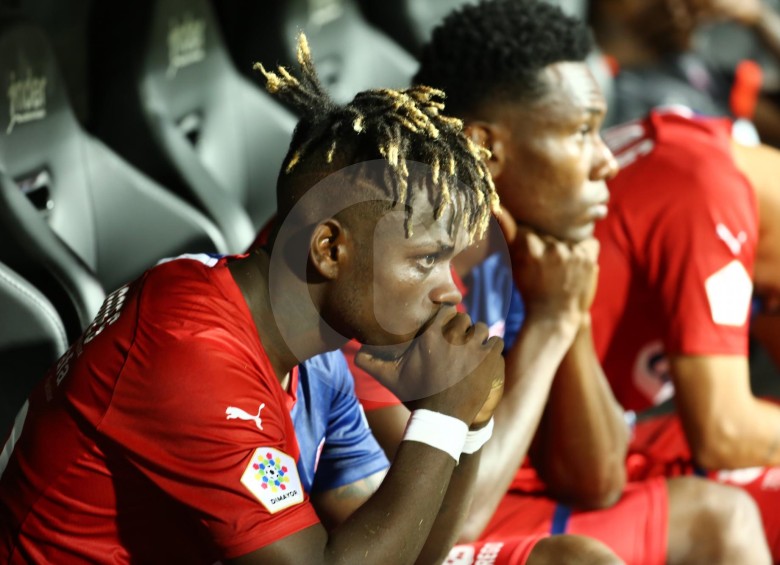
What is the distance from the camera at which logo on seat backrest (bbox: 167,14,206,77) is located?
2287mm

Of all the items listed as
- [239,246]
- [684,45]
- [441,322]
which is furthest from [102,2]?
[684,45]

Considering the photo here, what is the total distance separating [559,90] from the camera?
1.82 metres

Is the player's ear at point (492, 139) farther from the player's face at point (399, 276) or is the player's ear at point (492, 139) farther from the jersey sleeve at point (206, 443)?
the jersey sleeve at point (206, 443)

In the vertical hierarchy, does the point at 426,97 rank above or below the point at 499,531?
above

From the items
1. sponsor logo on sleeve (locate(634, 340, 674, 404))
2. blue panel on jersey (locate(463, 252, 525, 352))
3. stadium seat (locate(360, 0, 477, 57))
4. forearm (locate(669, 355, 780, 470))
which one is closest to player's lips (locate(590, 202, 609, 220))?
blue panel on jersey (locate(463, 252, 525, 352))

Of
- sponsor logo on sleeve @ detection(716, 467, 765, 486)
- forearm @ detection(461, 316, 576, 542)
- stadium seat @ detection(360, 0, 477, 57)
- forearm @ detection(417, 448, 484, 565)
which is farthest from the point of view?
stadium seat @ detection(360, 0, 477, 57)

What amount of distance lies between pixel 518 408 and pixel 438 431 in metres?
0.48

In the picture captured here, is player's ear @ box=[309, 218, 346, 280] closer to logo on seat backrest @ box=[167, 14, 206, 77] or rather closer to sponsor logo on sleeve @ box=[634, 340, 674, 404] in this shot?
sponsor logo on sleeve @ box=[634, 340, 674, 404]

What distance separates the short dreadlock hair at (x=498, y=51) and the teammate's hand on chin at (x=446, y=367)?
2.09ft

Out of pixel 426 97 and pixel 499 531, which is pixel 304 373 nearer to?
pixel 426 97

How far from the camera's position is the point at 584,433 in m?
1.78

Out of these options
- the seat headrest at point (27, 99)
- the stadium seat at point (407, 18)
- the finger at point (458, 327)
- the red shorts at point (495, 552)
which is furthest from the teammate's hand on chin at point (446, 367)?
the stadium seat at point (407, 18)

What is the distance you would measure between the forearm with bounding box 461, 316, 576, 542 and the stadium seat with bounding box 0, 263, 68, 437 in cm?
59

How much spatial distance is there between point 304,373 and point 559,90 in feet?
2.16
